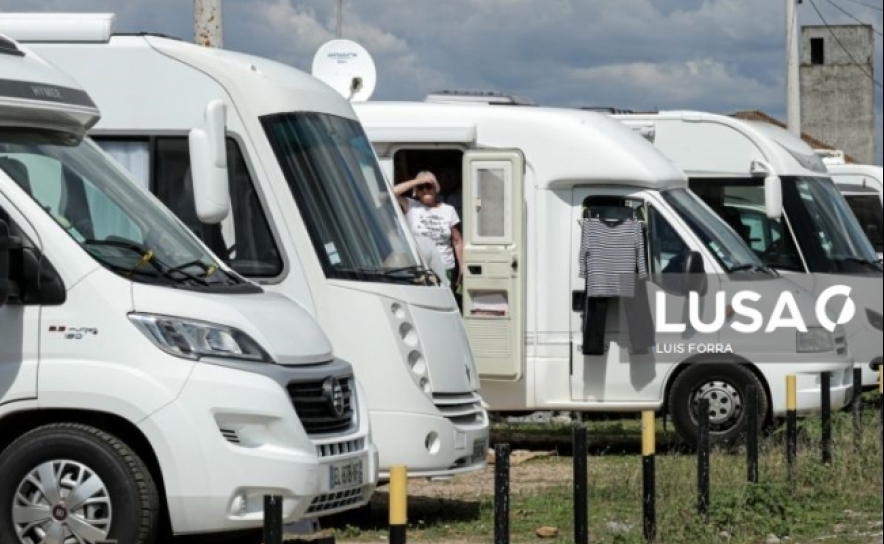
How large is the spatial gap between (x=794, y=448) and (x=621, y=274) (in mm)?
2790

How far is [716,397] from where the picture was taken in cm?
1596

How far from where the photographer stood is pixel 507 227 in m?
15.7

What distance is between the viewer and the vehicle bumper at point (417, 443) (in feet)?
37.2

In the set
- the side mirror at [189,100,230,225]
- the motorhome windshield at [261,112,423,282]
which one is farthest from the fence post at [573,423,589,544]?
the side mirror at [189,100,230,225]

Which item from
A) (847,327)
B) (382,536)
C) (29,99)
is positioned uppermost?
(29,99)

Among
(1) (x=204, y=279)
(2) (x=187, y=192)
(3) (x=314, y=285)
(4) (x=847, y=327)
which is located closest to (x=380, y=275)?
(3) (x=314, y=285)

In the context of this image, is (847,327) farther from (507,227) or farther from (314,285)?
(314,285)

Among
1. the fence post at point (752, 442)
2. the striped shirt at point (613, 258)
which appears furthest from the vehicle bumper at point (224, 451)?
the striped shirt at point (613, 258)

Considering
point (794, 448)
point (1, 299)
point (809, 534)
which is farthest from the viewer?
point (794, 448)

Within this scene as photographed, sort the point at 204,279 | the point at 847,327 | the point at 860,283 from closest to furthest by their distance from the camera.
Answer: the point at 204,279
the point at 847,327
the point at 860,283

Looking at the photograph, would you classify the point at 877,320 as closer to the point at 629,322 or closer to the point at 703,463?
the point at 703,463

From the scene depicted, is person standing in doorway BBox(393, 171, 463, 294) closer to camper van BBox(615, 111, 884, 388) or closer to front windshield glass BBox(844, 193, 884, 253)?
camper van BBox(615, 111, 884, 388)

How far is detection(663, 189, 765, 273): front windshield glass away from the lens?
15.9 metres

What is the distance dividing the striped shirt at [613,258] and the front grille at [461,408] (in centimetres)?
363
